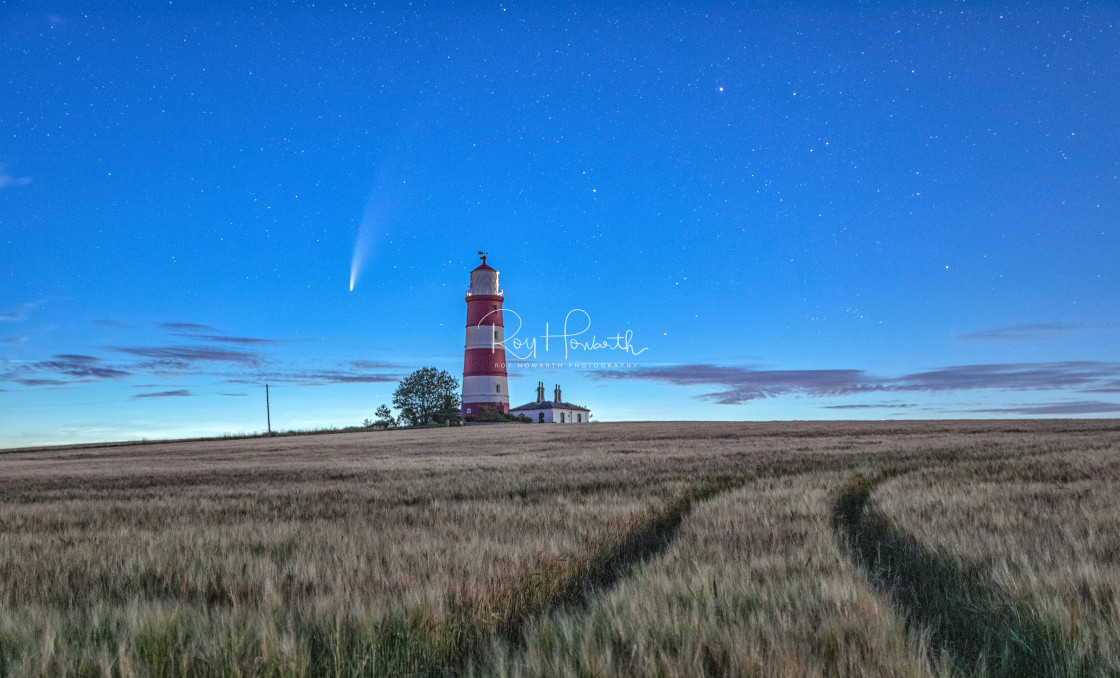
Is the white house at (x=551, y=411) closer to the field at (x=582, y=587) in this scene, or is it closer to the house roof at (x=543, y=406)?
the house roof at (x=543, y=406)

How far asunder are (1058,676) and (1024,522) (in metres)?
4.11

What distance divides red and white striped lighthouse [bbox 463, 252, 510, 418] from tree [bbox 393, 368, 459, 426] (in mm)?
9742

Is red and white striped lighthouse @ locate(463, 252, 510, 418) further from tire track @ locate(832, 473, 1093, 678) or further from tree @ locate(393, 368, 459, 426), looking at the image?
tire track @ locate(832, 473, 1093, 678)

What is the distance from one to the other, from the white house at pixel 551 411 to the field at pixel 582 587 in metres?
67.3

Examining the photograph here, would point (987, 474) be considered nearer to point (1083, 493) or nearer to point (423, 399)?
point (1083, 493)

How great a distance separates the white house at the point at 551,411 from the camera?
78.2 meters

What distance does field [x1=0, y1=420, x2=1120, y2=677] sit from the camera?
2.89m

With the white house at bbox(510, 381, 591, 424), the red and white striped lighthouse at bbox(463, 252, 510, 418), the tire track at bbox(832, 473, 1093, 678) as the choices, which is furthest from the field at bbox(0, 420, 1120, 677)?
the white house at bbox(510, 381, 591, 424)

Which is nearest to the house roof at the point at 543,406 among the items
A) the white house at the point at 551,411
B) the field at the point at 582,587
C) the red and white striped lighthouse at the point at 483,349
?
the white house at the point at 551,411

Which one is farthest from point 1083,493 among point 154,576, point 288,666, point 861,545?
point 154,576

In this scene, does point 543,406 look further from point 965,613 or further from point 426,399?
point 965,613

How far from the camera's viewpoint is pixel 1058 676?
286 centimetres

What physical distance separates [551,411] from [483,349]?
2110 cm

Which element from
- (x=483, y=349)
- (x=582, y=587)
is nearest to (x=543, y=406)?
(x=483, y=349)
